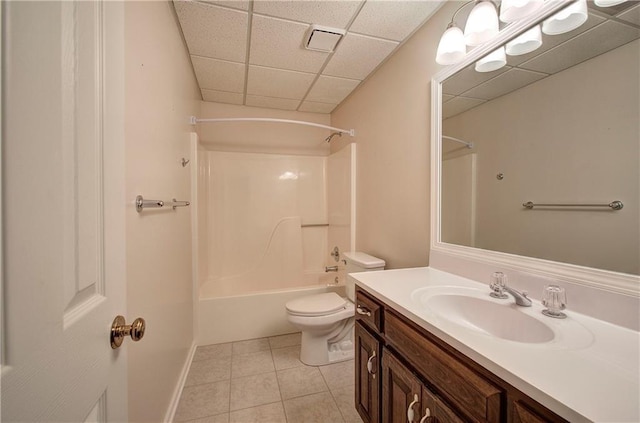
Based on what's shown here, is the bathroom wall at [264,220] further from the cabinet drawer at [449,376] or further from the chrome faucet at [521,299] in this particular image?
the chrome faucet at [521,299]

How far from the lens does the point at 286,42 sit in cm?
163

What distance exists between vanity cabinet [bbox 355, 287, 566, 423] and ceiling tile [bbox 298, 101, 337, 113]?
214cm

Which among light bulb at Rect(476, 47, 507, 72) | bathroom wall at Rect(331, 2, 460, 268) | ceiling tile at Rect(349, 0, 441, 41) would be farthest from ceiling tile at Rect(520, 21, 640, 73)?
ceiling tile at Rect(349, 0, 441, 41)

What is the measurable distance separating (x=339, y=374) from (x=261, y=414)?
0.58 m

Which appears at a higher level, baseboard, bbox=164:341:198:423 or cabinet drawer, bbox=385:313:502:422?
cabinet drawer, bbox=385:313:502:422

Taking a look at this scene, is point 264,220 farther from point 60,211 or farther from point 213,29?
point 60,211

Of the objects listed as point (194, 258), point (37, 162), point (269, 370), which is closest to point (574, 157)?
point (37, 162)

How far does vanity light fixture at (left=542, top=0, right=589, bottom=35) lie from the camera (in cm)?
82

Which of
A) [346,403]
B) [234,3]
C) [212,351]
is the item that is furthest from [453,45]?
[212,351]

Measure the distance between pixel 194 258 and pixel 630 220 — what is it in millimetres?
2398

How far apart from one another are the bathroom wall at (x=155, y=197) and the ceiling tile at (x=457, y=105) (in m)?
1.41

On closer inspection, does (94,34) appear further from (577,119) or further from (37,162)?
(577,119)

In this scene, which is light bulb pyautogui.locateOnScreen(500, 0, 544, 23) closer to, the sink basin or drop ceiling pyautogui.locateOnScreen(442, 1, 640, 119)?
drop ceiling pyautogui.locateOnScreen(442, 1, 640, 119)

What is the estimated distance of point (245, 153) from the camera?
2.80 m
